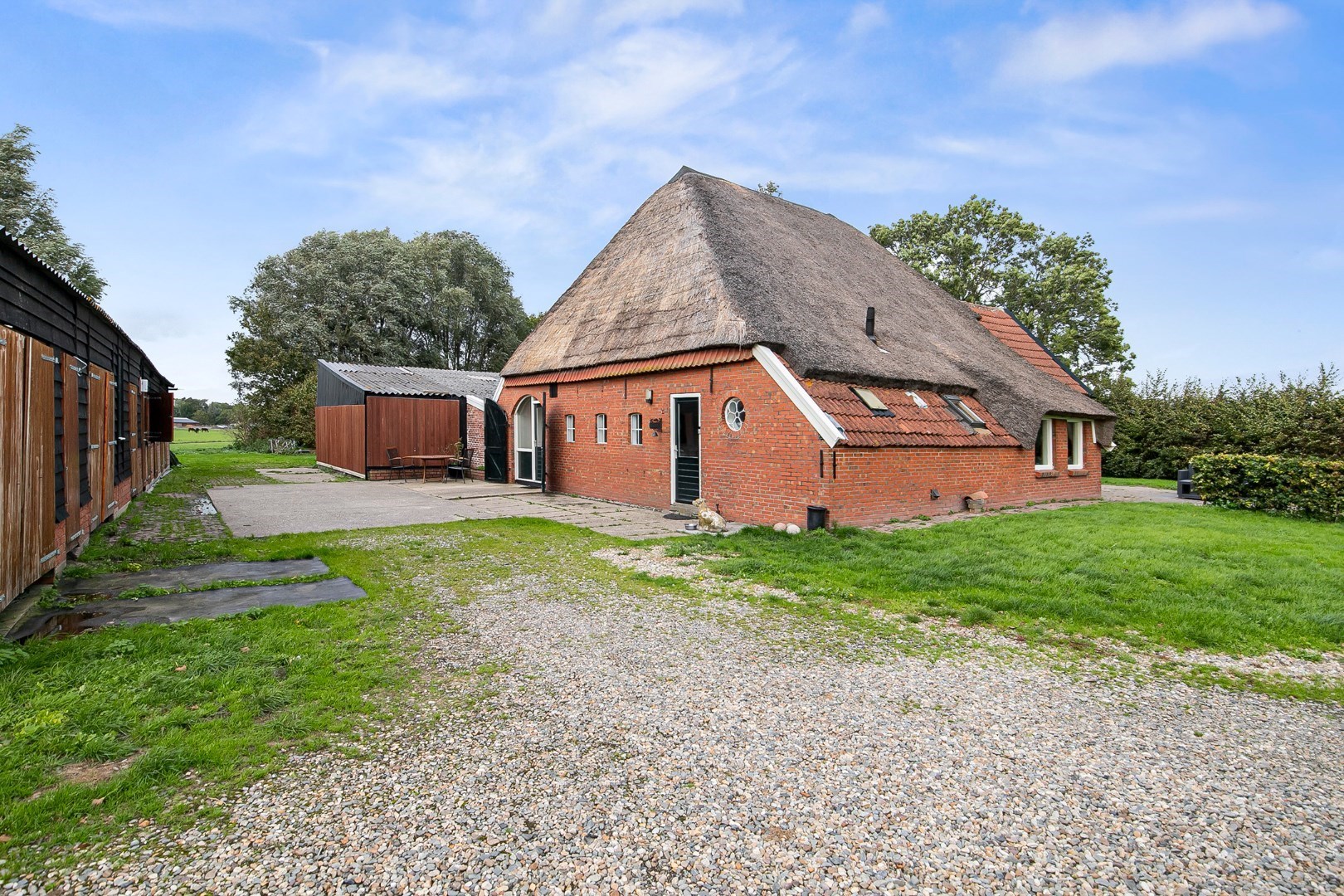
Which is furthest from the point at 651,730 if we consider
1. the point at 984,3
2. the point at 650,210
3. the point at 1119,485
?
the point at 1119,485

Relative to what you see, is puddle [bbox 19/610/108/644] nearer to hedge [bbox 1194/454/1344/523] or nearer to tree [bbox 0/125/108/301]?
hedge [bbox 1194/454/1344/523]

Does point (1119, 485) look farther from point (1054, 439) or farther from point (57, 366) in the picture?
point (57, 366)

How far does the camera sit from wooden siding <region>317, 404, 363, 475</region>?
19.7m

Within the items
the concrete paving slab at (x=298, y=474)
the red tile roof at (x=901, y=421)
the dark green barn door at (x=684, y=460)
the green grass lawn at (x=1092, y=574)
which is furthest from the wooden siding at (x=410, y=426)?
the red tile roof at (x=901, y=421)

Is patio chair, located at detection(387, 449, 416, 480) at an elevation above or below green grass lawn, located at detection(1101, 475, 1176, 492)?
above

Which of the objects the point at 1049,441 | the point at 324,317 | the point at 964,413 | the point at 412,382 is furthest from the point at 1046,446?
the point at 324,317

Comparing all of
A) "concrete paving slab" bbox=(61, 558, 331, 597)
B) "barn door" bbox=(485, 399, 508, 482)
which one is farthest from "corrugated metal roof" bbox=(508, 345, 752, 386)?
"concrete paving slab" bbox=(61, 558, 331, 597)

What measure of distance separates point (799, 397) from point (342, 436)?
690 inches

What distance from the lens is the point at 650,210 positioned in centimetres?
1481

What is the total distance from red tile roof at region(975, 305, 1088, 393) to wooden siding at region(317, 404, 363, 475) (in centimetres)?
1777

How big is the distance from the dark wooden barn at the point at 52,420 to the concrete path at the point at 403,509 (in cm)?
187

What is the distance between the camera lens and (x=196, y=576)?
6.39 meters

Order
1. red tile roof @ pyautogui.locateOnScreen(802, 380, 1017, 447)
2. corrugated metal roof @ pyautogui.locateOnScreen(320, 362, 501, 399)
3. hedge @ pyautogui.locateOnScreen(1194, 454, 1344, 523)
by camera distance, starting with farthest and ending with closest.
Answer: corrugated metal roof @ pyautogui.locateOnScreen(320, 362, 501, 399) < hedge @ pyautogui.locateOnScreen(1194, 454, 1344, 523) < red tile roof @ pyautogui.locateOnScreen(802, 380, 1017, 447)

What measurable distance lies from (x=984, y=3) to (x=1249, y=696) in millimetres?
9780
